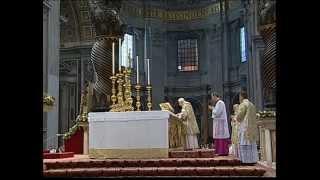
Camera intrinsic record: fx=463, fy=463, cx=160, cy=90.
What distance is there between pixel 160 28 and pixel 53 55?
15606mm

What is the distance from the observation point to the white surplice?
11.6 m

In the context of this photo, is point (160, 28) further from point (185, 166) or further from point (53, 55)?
point (185, 166)

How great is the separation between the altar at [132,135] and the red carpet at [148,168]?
22.4 inches

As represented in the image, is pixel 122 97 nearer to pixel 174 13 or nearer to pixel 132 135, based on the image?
pixel 132 135

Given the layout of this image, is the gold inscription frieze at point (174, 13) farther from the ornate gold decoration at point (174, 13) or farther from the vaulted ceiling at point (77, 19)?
the vaulted ceiling at point (77, 19)

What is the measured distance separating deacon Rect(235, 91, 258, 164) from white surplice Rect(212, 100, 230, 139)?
1.62 m

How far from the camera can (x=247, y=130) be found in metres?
9.76

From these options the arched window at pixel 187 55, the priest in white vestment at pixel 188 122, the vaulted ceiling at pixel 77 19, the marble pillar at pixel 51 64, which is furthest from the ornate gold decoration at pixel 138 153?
the arched window at pixel 187 55

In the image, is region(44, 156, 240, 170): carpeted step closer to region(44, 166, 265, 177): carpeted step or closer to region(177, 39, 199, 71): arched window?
region(44, 166, 265, 177): carpeted step

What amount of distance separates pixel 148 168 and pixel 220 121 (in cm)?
385

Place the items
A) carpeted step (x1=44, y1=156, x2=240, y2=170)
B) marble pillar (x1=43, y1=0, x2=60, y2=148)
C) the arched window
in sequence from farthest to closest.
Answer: the arched window
marble pillar (x1=43, y1=0, x2=60, y2=148)
carpeted step (x1=44, y1=156, x2=240, y2=170)

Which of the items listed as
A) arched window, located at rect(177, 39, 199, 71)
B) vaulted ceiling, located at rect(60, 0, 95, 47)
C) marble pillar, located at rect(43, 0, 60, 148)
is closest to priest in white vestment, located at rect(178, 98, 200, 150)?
marble pillar, located at rect(43, 0, 60, 148)

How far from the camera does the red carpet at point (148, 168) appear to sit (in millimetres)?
7941
